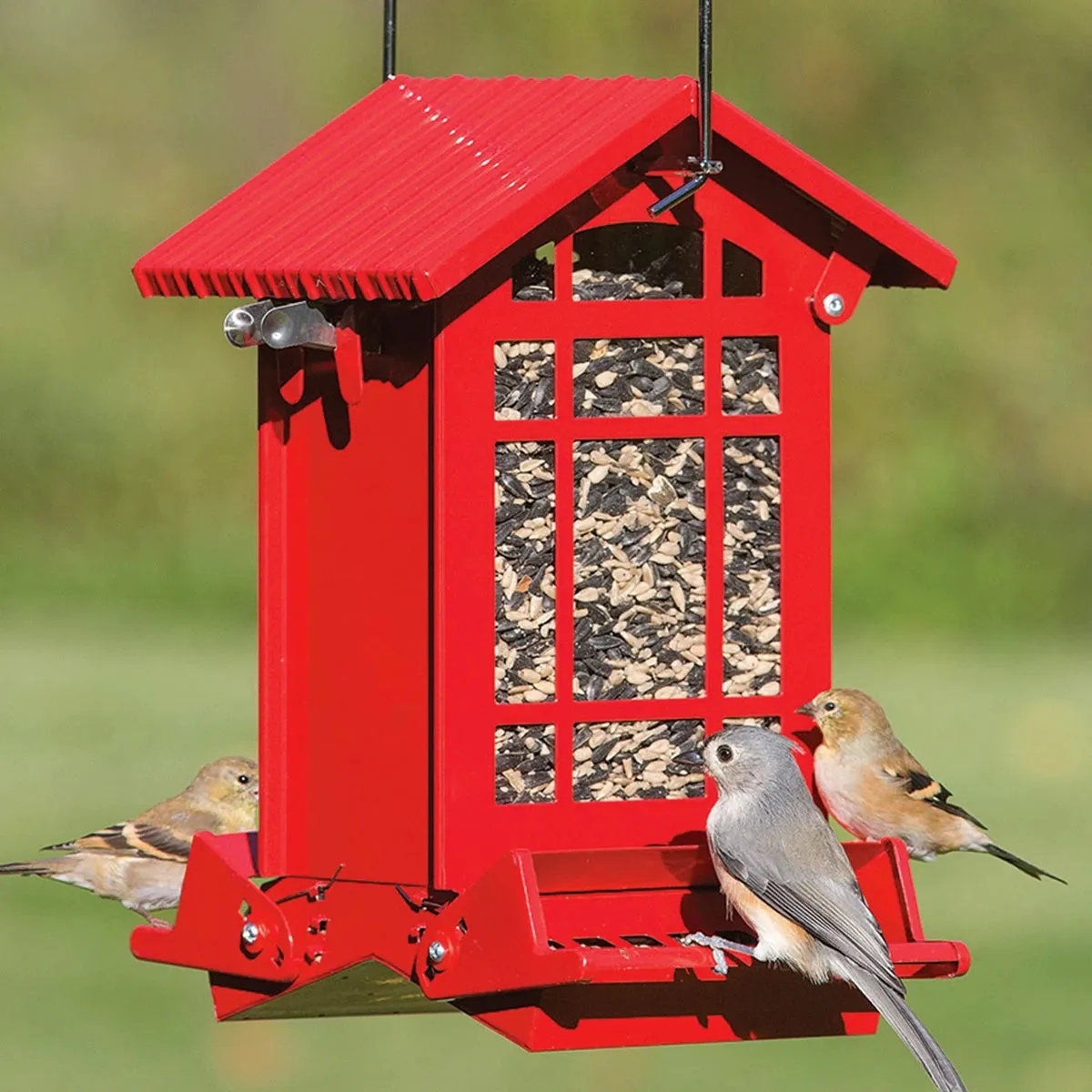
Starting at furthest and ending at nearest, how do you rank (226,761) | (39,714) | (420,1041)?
(39,714) → (420,1041) → (226,761)

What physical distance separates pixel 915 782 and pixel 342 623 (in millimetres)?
2100

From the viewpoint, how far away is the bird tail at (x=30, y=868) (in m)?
8.31

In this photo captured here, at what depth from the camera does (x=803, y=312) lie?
5555 mm

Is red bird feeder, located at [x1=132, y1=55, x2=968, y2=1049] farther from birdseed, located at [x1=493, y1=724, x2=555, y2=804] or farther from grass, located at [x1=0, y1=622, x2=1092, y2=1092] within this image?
grass, located at [x1=0, y1=622, x2=1092, y2=1092]

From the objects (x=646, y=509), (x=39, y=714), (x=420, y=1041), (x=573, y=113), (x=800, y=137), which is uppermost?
(x=800, y=137)

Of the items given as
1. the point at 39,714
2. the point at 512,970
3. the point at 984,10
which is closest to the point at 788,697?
the point at 512,970

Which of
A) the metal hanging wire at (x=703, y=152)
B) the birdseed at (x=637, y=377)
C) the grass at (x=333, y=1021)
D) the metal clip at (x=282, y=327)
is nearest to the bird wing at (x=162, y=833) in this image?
the metal clip at (x=282, y=327)

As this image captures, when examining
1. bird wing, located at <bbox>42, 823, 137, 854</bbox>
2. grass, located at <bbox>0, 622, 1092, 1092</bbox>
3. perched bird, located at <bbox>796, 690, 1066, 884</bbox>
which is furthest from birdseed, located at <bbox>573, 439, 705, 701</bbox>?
grass, located at <bbox>0, 622, 1092, 1092</bbox>

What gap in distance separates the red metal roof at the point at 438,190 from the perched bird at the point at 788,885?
1.11m

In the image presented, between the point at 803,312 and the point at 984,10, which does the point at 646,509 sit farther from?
the point at 984,10

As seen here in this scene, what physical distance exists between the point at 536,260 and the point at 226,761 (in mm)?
2399

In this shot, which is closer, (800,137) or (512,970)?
(512,970)

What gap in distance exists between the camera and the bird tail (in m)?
8.31

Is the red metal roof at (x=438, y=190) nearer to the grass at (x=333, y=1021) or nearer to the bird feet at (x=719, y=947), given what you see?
the bird feet at (x=719, y=947)
